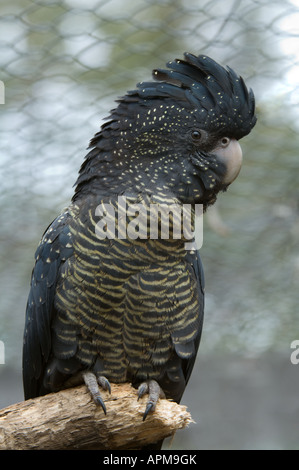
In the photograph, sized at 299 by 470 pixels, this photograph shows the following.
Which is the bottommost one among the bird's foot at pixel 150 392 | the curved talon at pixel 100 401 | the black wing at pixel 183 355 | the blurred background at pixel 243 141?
the curved talon at pixel 100 401

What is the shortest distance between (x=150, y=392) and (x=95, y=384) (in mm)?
294

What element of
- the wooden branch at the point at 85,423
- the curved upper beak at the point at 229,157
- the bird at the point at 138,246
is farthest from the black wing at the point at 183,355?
the curved upper beak at the point at 229,157

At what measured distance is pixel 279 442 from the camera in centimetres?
623

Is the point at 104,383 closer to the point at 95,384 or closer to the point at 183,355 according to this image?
the point at 95,384

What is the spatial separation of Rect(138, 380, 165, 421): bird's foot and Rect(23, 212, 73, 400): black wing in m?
0.53

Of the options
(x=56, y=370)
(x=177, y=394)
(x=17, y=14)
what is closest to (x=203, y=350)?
(x=177, y=394)

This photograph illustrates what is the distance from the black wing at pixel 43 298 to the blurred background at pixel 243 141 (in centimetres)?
175

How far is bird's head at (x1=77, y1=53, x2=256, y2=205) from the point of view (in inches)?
128

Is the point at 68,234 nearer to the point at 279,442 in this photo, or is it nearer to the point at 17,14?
the point at 17,14

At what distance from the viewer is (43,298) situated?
3.26 m

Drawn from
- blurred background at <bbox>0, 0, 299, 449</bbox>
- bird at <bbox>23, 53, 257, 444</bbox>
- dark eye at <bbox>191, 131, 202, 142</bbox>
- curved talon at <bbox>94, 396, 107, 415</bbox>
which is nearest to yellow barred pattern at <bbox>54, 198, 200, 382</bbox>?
bird at <bbox>23, 53, 257, 444</bbox>

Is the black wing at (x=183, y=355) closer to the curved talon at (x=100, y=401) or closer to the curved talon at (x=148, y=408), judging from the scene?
the curved talon at (x=148, y=408)

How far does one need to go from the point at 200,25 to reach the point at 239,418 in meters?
3.95

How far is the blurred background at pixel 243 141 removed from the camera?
15.7 feet
